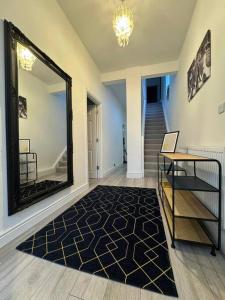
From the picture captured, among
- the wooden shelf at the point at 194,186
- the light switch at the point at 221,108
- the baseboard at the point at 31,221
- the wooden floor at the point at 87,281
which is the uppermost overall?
the light switch at the point at 221,108

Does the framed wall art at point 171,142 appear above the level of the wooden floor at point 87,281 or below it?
above

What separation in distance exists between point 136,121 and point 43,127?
2512 mm

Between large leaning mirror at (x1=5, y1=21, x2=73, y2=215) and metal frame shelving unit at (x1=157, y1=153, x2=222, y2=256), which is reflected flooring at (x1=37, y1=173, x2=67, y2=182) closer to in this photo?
large leaning mirror at (x1=5, y1=21, x2=73, y2=215)

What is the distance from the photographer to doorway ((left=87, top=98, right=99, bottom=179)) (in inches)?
153

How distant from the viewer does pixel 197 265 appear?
3.50 ft

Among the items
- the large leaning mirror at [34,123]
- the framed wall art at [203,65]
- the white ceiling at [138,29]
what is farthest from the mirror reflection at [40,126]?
the framed wall art at [203,65]

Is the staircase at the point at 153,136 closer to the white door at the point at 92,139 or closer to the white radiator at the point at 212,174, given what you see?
the white door at the point at 92,139

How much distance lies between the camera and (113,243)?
4.31ft

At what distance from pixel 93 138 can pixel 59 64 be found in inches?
81.2

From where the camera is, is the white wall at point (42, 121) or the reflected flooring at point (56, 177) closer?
the white wall at point (42, 121)

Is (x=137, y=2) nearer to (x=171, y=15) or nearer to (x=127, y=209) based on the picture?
(x=171, y=15)

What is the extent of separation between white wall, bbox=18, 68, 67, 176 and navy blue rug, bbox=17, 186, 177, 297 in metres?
0.80

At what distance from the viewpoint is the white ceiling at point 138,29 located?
83.2 inches

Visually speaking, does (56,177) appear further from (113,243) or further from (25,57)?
(25,57)
